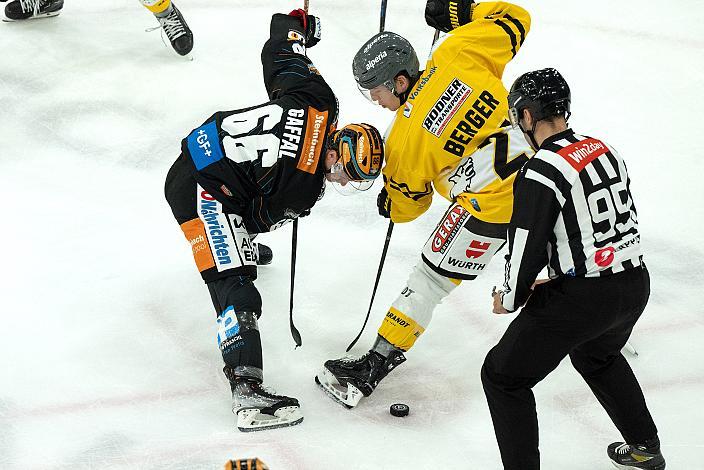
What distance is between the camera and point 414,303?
3365 mm

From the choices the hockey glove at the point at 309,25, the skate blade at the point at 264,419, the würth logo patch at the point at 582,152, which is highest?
the würth logo patch at the point at 582,152

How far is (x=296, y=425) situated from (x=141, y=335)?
2.67 ft

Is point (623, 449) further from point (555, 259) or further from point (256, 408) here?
point (256, 408)

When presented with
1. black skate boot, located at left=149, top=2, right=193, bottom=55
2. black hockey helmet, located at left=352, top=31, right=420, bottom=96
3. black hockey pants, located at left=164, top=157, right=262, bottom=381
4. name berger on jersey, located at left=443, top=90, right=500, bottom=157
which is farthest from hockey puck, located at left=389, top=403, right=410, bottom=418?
black skate boot, located at left=149, top=2, right=193, bottom=55

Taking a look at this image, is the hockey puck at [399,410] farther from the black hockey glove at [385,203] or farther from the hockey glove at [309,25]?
the hockey glove at [309,25]

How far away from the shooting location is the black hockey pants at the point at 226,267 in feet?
10.6

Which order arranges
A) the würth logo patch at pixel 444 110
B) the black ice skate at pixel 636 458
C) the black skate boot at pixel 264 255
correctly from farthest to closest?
the black skate boot at pixel 264 255 → the würth logo patch at pixel 444 110 → the black ice skate at pixel 636 458

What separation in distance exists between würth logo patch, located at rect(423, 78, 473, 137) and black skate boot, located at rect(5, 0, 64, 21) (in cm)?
367

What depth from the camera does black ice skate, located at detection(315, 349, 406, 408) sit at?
3373 mm

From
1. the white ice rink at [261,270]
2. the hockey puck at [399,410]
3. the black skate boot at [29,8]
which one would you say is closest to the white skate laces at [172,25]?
the white ice rink at [261,270]

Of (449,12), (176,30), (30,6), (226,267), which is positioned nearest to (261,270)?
(226,267)

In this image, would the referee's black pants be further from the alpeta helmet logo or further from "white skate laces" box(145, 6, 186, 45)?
"white skate laces" box(145, 6, 186, 45)

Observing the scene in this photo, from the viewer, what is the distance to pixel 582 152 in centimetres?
254

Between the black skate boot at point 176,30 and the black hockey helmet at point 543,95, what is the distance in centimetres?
346
